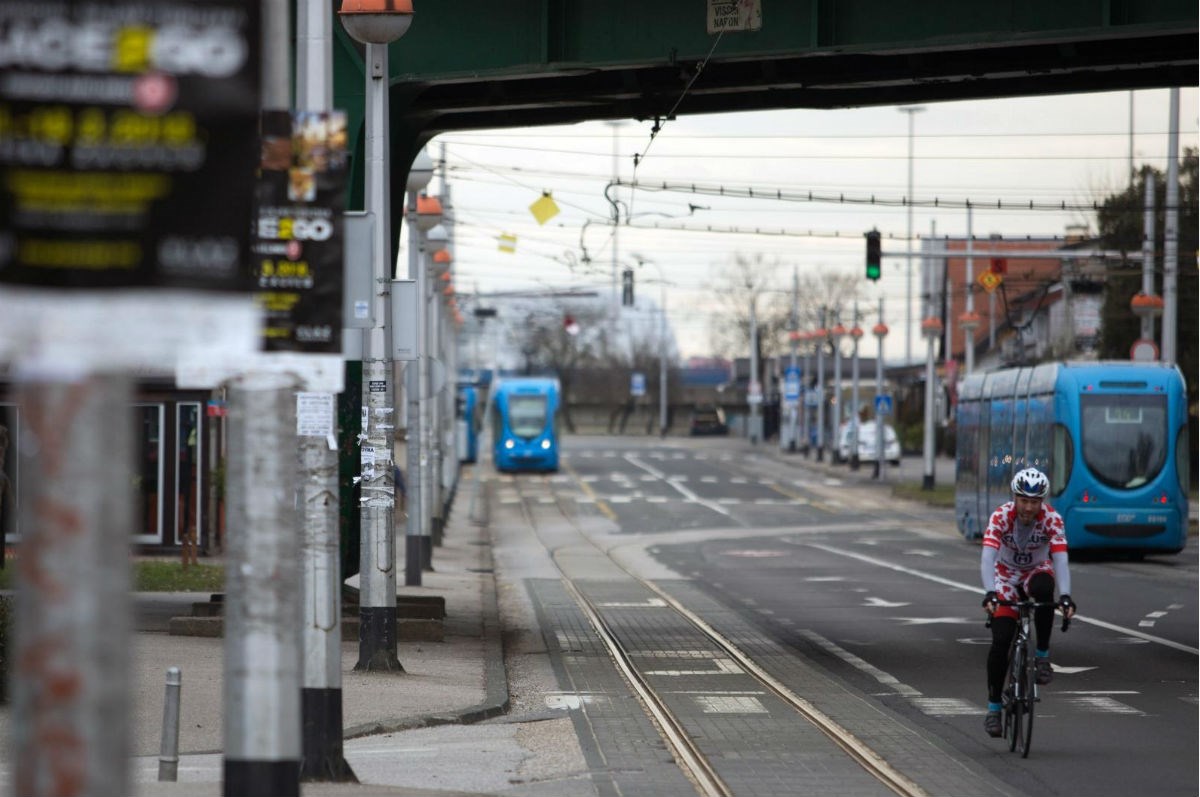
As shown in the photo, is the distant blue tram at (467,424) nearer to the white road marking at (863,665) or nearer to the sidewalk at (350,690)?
the sidewalk at (350,690)

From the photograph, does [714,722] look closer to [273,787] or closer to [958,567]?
[273,787]

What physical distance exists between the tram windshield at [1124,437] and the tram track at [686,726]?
11554 mm

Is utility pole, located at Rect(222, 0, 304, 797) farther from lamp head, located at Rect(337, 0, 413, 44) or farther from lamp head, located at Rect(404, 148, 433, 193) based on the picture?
lamp head, located at Rect(404, 148, 433, 193)

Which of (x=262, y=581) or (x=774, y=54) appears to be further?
(x=774, y=54)

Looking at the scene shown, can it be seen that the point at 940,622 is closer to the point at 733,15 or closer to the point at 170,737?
the point at 733,15

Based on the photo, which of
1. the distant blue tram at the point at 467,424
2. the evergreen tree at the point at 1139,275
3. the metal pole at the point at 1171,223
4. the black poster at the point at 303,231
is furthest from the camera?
the distant blue tram at the point at 467,424

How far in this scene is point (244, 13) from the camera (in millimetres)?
4934

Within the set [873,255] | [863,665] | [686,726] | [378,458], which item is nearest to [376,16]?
[378,458]

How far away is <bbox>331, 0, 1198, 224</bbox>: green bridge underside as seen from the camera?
17.3 meters

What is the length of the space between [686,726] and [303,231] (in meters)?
6.75

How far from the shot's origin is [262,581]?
602cm

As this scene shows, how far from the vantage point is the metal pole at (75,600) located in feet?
13.5

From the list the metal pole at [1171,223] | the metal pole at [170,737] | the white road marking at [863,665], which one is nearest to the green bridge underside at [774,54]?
the white road marking at [863,665]

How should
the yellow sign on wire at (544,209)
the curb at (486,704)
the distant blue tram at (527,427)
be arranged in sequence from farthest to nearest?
1. the distant blue tram at (527,427)
2. the yellow sign on wire at (544,209)
3. the curb at (486,704)
